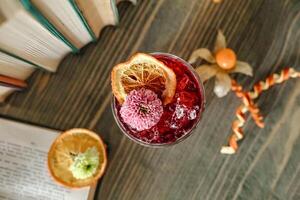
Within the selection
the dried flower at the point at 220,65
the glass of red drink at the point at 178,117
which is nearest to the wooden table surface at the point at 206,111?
the dried flower at the point at 220,65

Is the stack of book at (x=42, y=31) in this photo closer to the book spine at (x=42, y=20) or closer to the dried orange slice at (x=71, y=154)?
the book spine at (x=42, y=20)

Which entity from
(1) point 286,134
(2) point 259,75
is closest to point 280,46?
(2) point 259,75

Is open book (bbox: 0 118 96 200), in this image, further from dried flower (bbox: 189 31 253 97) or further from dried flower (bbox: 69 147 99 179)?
dried flower (bbox: 189 31 253 97)

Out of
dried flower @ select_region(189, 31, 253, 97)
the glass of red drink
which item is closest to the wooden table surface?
dried flower @ select_region(189, 31, 253, 97)

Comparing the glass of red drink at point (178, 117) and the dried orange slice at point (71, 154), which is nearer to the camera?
the glass of red drink at point (178, 117)

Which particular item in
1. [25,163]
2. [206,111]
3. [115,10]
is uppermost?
[115,10]

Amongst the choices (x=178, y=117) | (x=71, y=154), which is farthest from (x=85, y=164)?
(x=178, y=117)

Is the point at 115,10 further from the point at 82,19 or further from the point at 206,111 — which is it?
the point at 206,111
